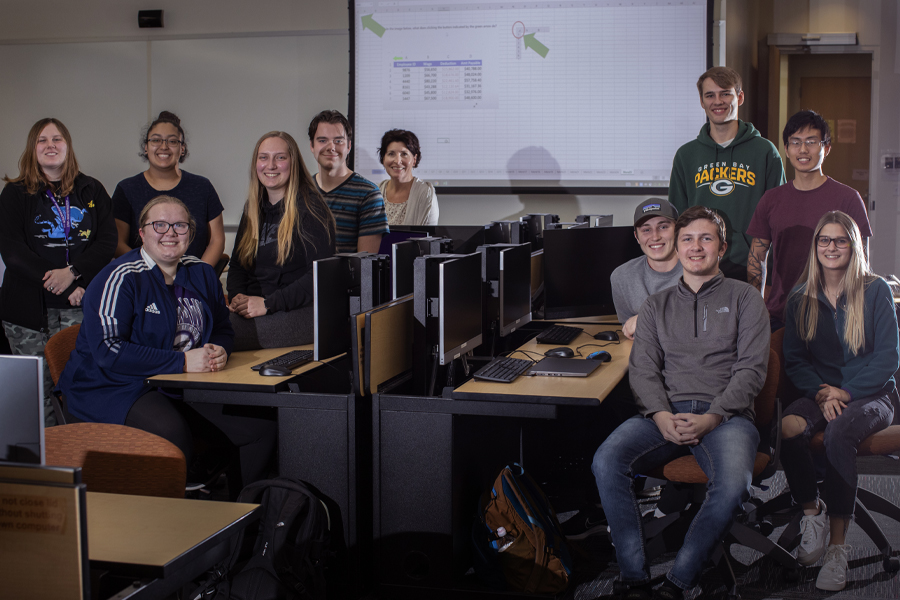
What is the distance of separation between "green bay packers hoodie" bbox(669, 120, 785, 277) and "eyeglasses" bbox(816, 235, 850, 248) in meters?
0.68

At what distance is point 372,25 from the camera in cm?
504

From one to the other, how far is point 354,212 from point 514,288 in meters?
0.85

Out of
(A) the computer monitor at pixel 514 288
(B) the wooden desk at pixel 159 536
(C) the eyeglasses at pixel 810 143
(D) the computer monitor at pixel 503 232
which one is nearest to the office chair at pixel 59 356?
(B) the wooden desk at pixel 159 536

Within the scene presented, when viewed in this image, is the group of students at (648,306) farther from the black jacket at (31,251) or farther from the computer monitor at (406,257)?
the computer monitor at (406,257)

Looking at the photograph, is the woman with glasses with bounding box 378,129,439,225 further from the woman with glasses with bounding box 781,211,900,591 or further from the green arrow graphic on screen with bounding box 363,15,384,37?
the woman with glasses with bounding box 781,211,900,591

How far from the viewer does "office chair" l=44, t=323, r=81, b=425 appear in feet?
8.52

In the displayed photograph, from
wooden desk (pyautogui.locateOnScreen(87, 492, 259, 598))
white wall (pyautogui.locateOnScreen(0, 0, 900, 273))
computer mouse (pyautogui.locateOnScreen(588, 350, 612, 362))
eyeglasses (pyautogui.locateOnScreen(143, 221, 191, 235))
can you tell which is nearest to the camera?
wooden desk (pyautogui.locateOnScreen(87, 492, 259, 598))

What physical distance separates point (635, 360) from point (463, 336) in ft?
1.89

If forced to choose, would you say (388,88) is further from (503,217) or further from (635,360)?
(635,360)

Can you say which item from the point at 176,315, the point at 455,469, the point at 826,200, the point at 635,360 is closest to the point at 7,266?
the point at 176,315

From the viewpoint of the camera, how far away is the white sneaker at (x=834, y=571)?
94.7 inches

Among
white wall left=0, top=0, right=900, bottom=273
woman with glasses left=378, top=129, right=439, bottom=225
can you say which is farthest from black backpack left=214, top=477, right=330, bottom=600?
white wall left=0, top=0, right=900, bottom=273

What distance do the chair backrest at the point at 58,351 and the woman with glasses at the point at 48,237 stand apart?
2.38 ft

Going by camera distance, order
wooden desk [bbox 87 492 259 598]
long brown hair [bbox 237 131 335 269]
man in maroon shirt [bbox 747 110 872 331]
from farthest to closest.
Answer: man in maroon shirt [bbox 747 110 872 331] < long brown hair [bbox 237 131 335 269] < wooden desk [bbox 87 492 259 598]
